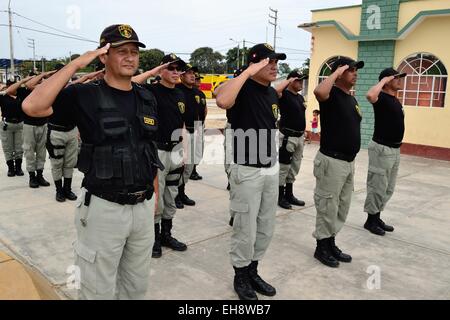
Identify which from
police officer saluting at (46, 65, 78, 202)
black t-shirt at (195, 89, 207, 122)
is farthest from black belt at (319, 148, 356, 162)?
police officer saluting at (46, 65, 78, 202)

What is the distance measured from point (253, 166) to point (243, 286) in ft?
3.32

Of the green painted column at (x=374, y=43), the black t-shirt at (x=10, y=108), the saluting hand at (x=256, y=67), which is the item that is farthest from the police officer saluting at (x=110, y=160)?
the green painted column at (x=374, y=43)

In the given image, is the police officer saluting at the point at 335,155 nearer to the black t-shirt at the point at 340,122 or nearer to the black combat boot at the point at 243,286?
the black t-shirt at the point at 340,122

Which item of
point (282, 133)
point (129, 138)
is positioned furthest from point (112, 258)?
point (282, 133)

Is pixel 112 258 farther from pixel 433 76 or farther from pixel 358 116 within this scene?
pixel 433 76

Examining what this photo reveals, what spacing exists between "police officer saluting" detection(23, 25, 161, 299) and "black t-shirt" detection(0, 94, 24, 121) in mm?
5367

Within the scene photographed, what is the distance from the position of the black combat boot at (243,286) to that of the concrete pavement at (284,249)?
10cm

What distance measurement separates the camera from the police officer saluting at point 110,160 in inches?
87.1

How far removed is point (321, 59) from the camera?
483 inches

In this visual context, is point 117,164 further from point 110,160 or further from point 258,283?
point 258,283

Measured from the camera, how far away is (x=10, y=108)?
6855 millimetres

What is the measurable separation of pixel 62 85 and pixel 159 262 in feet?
7.49

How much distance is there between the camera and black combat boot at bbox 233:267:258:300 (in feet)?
10.4

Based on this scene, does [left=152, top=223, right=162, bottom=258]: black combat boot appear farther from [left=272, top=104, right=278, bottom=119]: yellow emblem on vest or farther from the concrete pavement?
[left=272, top=104, right=278, bottom=119]: yellow emblem on vest
